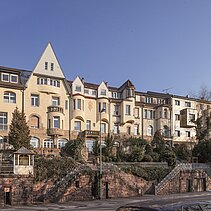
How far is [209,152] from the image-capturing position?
163ft

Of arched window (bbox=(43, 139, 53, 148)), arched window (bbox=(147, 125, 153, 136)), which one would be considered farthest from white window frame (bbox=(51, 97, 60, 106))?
arched window (bbox=(147, 125, 153, 136))

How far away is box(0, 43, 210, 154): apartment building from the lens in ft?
162

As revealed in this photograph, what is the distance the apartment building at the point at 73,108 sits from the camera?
49344 millimetres

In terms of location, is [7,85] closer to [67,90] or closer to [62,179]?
[67,90]

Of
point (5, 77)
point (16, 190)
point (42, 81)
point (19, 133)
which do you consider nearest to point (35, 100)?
point (42, 81)

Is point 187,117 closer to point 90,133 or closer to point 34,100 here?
point 90,133

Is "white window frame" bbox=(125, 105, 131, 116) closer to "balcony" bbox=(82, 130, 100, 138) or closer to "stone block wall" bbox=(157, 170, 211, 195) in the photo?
"balcony" bbox=(82, 130, 100, 138)

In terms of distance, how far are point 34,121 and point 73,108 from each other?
254 inches

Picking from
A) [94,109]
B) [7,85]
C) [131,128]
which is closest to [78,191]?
[7,85]

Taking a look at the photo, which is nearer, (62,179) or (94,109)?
(62,179)

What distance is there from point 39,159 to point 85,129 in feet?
76.0

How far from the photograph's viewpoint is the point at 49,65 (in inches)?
2067

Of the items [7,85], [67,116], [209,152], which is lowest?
[209,152]

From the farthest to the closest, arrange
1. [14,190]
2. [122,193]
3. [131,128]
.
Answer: [131,128] < [122,193] < [14,190]
